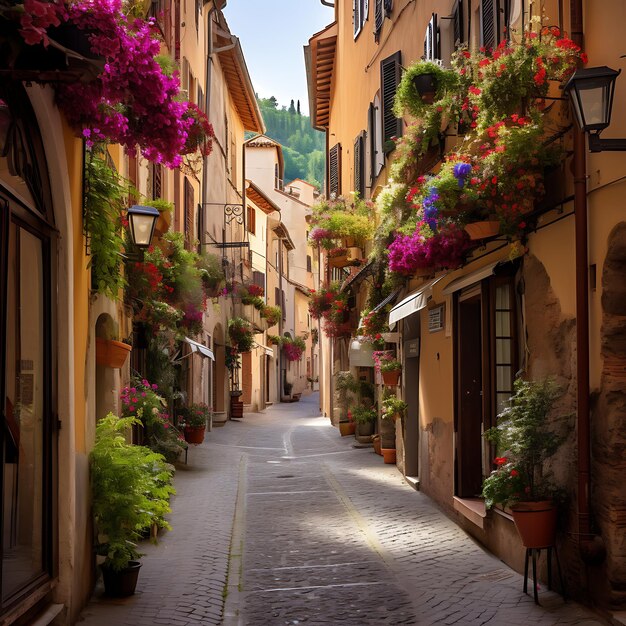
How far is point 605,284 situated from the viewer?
624 cm

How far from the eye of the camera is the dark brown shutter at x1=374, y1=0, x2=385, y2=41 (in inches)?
682

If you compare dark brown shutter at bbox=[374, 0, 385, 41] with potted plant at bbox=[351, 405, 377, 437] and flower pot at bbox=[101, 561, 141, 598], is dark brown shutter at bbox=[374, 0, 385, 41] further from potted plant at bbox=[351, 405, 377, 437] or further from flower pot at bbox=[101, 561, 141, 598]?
flower pot at bbox=[101, 561, 141, 598]

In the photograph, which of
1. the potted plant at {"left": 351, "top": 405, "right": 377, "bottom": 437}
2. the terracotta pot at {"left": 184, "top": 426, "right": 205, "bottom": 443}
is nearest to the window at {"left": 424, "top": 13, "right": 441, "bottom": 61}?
the potted plant at {"left": 351, "top": 405, "right": 377, "bottom": 437}

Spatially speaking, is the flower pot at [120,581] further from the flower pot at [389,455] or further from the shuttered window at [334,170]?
the shuttered window at [334,170]

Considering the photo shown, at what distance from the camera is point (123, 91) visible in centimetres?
546

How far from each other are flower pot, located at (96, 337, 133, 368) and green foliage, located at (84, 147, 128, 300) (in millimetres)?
1567

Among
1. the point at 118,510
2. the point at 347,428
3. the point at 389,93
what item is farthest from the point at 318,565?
the point at 347,428

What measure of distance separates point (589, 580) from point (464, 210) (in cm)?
343

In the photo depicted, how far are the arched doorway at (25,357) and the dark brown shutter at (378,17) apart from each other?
12529 mm

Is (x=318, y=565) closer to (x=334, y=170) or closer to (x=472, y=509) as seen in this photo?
(x=472, y=509)

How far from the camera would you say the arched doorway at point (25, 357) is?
5164 millimetres

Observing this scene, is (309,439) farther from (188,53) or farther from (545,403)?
(545,403)

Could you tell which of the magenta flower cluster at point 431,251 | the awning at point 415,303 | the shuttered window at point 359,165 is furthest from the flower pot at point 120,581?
the shuttered window at point 359,165

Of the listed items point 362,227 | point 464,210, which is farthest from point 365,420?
point 464,210
